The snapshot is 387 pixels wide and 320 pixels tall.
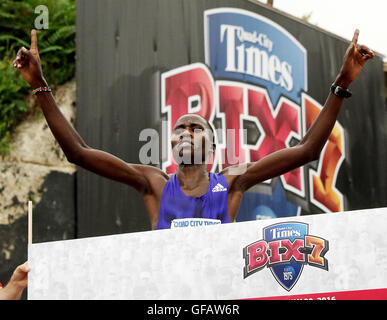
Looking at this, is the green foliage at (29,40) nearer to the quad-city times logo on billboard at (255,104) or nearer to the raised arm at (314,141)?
the quad-city times logo on billboard at (255,104)

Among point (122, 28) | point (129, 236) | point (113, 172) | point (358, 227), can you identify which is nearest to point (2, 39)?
point (122, 28)

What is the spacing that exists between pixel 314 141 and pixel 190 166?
2.43ft

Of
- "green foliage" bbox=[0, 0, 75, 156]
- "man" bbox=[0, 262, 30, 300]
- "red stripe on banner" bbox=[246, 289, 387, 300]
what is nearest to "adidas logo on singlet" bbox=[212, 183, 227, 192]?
"man" bbox=[0, 262, 30, 300]

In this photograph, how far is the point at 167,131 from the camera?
6629mm

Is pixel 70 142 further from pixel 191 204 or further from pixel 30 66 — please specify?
pixel 191 204

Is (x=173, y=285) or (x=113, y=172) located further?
(x=113, y=172)

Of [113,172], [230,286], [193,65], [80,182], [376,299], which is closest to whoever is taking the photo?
[376,299]

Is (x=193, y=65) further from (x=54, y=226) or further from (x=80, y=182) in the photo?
(x=54, y=226)

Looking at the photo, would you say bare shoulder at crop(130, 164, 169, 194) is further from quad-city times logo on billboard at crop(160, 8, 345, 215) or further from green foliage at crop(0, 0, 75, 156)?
green foliage at crop(0, 0, 75, 156)

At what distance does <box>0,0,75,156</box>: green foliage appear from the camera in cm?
670

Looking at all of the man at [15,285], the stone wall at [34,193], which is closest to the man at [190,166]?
the man at [15,285]

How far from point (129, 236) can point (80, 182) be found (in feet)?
13.8

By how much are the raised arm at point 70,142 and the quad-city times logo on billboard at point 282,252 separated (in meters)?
1.67
